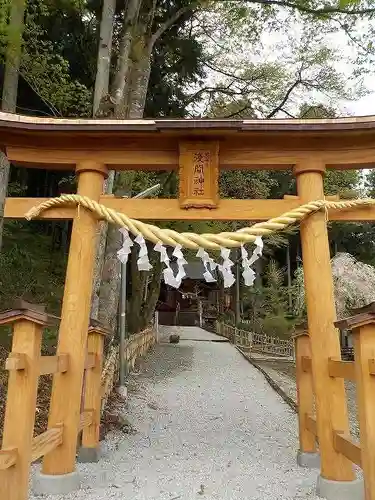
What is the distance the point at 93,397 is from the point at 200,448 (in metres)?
1.46

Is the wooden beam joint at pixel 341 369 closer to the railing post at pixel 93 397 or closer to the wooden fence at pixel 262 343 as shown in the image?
the railing post at pixel 93 397

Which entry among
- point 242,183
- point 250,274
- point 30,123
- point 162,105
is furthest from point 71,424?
point 242,183

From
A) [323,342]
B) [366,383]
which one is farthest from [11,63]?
[366,383]

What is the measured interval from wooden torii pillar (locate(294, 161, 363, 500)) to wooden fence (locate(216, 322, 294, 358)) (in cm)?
1360

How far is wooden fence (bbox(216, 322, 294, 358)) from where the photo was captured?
17.6 meters

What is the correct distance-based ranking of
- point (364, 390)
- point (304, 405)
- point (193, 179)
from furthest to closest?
point (304, 405) < point (193, 179) < point (364, 390)

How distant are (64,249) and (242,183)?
673 centimetres

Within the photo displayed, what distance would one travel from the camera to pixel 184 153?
4234mm

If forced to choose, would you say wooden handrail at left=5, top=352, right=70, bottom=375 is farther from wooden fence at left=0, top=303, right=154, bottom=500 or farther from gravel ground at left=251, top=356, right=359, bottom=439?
gravel ground at left=251, top=356, right=359, bottom=439

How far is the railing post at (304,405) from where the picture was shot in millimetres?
4539

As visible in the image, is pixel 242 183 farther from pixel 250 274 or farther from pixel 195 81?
pixel 250 274

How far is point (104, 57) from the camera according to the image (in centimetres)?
765

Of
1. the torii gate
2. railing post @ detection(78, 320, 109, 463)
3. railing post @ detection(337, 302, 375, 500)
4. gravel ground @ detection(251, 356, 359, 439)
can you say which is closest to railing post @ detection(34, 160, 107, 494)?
the torii gate

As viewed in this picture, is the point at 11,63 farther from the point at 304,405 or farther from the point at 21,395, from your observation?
the point at 304,405
